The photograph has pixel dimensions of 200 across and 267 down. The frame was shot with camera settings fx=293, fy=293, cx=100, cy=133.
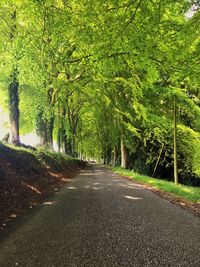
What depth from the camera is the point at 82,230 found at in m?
6.43

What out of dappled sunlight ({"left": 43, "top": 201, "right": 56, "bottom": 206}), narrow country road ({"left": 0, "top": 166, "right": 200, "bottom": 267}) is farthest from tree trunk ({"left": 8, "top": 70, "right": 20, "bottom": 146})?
narrow country road ({"left": 0, "top": 166, "right": 200, "bottom": 267})

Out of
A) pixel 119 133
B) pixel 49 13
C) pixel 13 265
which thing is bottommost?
pixel 13 265

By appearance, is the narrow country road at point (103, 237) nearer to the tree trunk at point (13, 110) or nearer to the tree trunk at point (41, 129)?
the tree trunk at point (13, 110)

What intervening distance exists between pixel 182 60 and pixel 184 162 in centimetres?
1613

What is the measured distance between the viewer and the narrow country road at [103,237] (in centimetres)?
473

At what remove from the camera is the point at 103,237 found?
231 inches

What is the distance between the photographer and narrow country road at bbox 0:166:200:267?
473 cm

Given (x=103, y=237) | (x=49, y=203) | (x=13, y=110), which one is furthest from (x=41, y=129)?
(x=103, y=237)

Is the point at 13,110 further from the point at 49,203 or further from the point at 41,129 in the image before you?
the point at 49,203

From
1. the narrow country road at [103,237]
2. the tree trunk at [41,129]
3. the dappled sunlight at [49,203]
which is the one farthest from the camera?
the tree trunk at [41,129]

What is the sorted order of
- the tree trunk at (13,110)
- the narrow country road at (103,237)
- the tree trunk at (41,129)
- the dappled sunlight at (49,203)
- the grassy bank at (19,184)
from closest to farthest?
1. the narrow country road at (103,237)
2. the grassy bank at (19,184)
3. the dappled sunlight at (49,203)
4. the tree trunk at (13,110)
5. the tree trunk at (41,129)

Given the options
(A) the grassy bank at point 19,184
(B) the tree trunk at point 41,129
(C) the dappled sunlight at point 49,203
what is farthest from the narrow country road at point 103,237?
(B) the tree trunk at point 41,129

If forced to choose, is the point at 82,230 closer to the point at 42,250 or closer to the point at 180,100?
the point at 42,250

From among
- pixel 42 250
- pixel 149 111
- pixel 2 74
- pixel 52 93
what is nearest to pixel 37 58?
pixel 2 74
